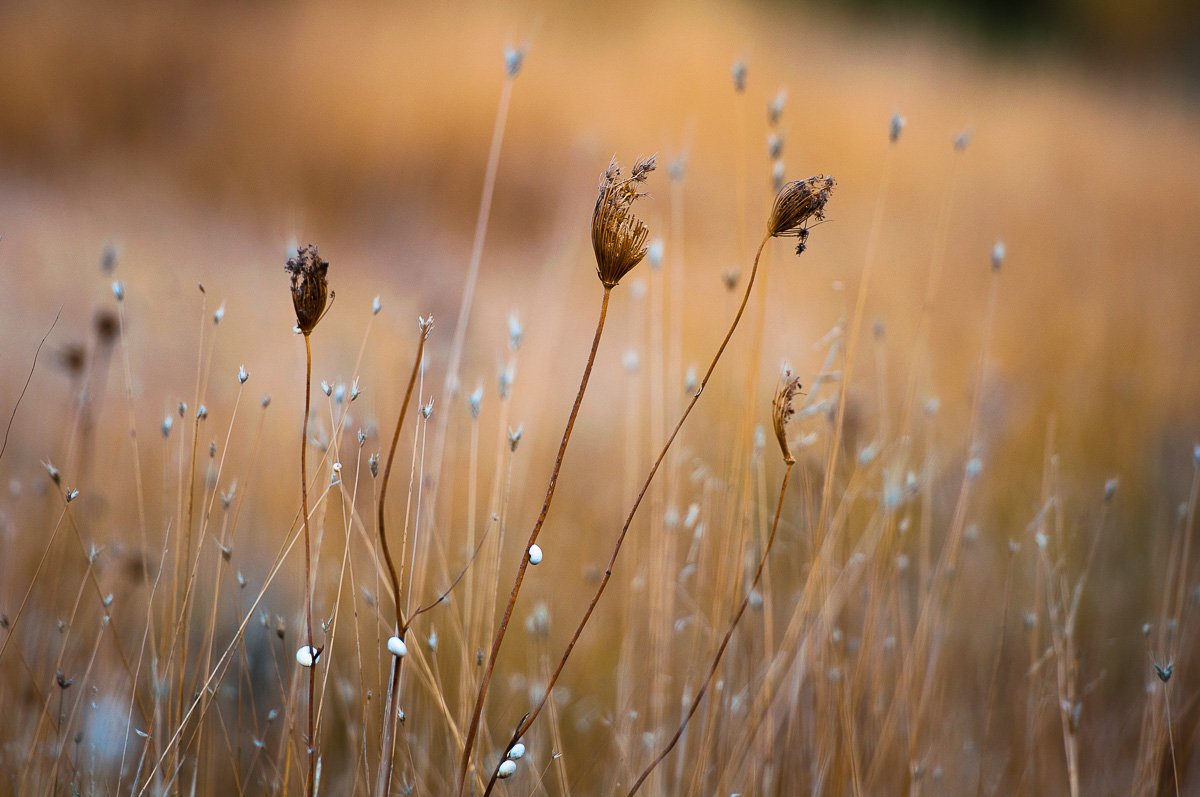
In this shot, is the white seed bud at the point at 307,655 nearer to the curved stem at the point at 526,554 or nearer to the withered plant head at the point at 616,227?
the curved stem at the point at 526,554

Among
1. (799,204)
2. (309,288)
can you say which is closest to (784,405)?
(799,204)

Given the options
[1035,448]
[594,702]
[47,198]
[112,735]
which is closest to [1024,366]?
[1035,448]

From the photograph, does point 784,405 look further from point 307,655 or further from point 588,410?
point 588,410

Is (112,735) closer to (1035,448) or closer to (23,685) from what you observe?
(23,685)

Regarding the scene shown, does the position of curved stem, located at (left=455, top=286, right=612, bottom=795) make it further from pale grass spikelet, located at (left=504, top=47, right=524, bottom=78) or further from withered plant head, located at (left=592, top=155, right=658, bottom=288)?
pale grass spikelet, located at (left=504, top=47, right=524, bottom=78)

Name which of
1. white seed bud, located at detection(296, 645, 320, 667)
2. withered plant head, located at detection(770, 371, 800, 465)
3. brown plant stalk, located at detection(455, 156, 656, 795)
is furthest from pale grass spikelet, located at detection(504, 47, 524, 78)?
white seed bud, located at detection(296, 645, 320, 667)
